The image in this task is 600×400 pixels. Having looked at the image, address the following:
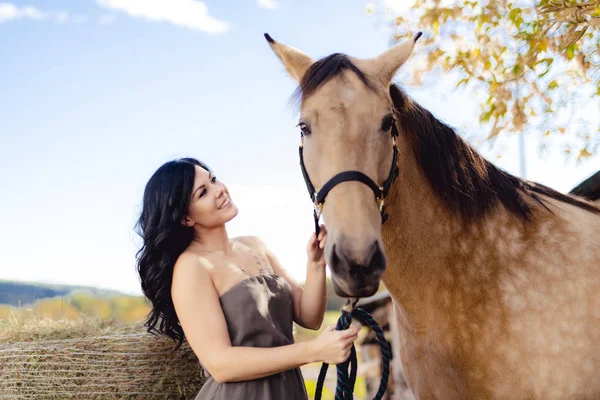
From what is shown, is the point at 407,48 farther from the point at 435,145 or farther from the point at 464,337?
the point at 464,337

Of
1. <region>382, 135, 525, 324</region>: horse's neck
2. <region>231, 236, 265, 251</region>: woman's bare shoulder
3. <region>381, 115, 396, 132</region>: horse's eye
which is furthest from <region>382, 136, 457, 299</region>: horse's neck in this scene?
<region>231, 236, 265, 251</region>: woman's bare shoulder

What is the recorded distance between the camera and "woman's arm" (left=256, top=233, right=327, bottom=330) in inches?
86.1

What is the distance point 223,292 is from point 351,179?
72 cm

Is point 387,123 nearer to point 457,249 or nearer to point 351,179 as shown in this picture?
point 351,179

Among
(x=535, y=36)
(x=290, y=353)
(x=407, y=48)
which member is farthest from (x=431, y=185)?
(x=535, y=36)

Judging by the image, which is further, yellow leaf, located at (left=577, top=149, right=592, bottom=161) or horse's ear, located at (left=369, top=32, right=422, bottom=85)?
yellow leaf, located at (left=577, top=149, right=592, bottom=161)

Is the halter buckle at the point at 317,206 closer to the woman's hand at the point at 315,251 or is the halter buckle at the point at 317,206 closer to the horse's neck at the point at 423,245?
the woman's hand at the point at 315,251

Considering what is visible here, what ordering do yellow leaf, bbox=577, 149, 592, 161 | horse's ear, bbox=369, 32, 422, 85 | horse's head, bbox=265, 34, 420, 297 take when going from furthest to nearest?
1. yellow leaf, bbox=577, 149, 592, 161
2. horse's ear, bbox=369, 32, 422, 85
3. horse's head, bbox=265, 34, 420, 297

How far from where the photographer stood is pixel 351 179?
1.83 metres

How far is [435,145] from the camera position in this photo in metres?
2.28

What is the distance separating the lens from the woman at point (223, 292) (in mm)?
1961

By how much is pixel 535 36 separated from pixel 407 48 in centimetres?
244

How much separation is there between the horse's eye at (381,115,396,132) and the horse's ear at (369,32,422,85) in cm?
22

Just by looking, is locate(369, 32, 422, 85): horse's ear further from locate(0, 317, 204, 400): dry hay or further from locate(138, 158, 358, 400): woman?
locate(0, 317, 204, 400): dry hay
